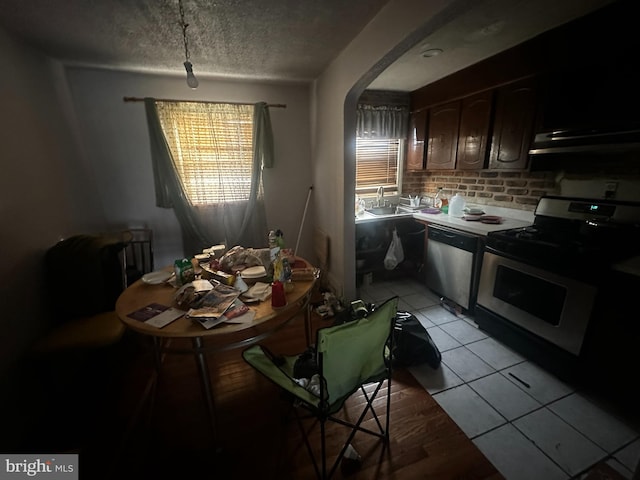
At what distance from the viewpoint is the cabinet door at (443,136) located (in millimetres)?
2672

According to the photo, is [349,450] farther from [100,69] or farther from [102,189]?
[100,69]

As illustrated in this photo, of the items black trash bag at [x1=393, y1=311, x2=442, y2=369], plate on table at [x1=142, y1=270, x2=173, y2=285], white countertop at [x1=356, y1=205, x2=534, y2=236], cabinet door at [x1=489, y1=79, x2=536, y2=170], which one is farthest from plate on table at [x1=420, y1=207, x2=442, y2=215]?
plate on table at [x1=142, y1=270, x2=173, y2=285]

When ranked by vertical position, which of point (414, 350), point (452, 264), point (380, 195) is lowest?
point (414, 350)

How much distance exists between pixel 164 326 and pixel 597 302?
92.1 inches

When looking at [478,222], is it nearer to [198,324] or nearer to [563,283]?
[563,283]

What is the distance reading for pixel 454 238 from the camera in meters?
2.46

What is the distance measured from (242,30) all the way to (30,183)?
71.2 inches

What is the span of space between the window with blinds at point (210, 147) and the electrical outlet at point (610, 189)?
3.12 metres

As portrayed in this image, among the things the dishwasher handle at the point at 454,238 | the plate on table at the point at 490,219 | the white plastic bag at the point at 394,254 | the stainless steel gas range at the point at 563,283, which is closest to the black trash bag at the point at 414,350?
the stainless steel gas range at the point at 563,283

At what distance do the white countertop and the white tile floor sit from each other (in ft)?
3.09

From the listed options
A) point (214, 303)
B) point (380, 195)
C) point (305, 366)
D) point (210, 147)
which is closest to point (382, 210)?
point (380, 195)

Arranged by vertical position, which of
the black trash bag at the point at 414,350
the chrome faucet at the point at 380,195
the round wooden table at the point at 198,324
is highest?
the chrome faucet at the point at 380,195

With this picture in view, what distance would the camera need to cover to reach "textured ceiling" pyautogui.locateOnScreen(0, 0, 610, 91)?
4.96 ft

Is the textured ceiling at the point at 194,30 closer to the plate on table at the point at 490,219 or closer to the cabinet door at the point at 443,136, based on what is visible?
the cabinet door at the point at 443,136
